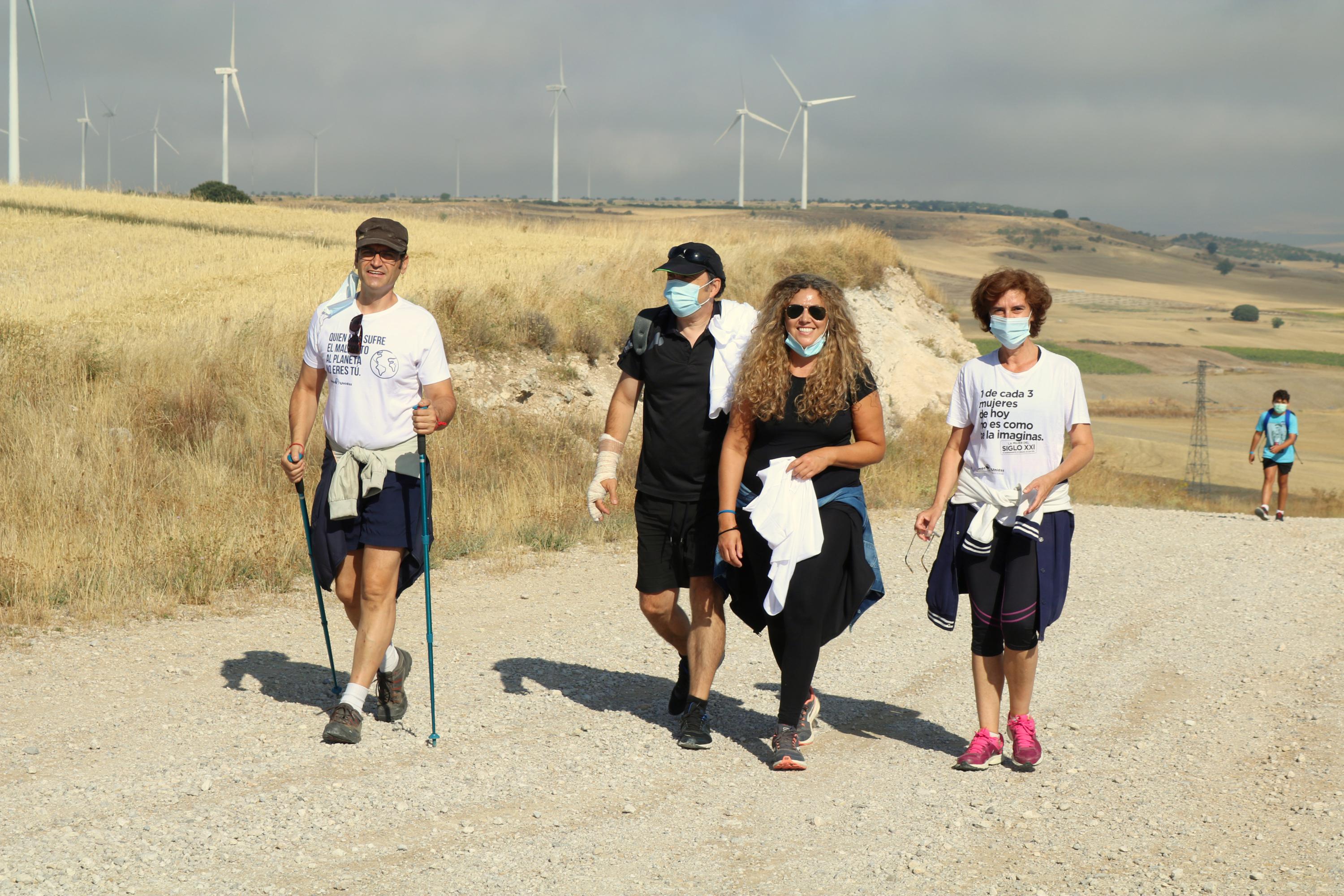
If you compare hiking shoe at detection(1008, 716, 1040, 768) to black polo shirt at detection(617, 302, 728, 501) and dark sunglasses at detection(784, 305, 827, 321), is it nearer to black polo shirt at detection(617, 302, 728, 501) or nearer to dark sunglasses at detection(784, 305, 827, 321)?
black polo shirt at detection(617, 302, 728, 501)

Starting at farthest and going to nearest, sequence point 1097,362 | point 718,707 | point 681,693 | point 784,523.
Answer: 1. point 1097,362
2. point 718,707
3. point 681,693
4. point 784,523

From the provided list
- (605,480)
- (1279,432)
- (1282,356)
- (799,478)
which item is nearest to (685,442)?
(605,480)

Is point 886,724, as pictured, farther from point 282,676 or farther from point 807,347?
point 282,676

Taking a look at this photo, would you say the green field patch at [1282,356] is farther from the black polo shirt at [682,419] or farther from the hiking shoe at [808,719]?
the black polo shirt at [682,419]

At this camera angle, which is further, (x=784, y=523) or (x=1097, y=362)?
(x=1097, y=362)

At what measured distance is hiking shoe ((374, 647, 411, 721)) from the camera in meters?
5.66

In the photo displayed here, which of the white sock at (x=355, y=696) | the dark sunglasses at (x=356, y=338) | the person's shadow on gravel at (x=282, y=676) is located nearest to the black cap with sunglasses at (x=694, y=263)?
the dark sunglasses at (x=356, y=338)

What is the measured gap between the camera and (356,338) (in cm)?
521

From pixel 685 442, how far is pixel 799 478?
2.02 feet

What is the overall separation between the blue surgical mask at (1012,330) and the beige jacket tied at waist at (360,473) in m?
2.73

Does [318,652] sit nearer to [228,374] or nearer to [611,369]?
[228,374]

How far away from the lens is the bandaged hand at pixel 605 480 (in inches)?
216

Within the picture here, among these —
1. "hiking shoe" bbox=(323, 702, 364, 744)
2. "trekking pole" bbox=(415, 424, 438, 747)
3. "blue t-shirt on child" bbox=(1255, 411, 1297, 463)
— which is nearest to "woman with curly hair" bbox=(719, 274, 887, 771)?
"trekking pole" bbox=(415, 424, 438, 747)

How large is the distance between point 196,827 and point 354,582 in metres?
1.41
